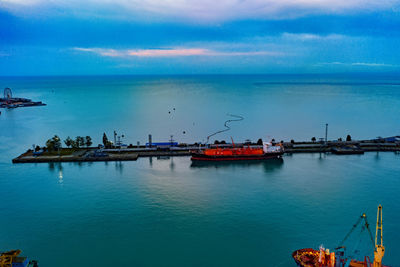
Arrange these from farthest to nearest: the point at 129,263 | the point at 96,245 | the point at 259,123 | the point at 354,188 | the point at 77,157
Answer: the point at 259,123 < the point at 77,157 < the point at 354,188 < the point at 96,245 < the point at 129,263

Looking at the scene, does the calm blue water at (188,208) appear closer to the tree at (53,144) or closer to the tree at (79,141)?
the tree at (53,144)

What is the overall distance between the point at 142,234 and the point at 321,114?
67.2 metres

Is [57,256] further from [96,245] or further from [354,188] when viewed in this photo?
[354,188]

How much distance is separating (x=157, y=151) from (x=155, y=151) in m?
0.29

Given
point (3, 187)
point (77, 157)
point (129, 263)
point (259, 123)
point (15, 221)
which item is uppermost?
→ point (259, 123)

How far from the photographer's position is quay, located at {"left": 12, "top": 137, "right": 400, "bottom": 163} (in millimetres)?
Answer: 43366

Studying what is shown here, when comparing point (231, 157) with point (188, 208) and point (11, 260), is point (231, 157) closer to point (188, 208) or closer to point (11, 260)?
point (188, 208)

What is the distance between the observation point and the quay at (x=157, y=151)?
43.4 metres

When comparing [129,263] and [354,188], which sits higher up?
[354,188]

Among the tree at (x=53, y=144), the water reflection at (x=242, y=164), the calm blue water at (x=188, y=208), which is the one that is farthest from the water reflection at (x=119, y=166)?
the tree at (x=53, y=144)

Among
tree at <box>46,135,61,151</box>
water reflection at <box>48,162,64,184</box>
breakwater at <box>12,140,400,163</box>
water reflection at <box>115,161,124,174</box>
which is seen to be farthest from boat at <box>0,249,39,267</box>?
tree at <box>46,135,61,151</box>

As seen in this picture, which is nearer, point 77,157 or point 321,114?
point 77,157

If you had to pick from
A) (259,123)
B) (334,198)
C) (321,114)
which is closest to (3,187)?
(334,198)

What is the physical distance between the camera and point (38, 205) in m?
29.9
